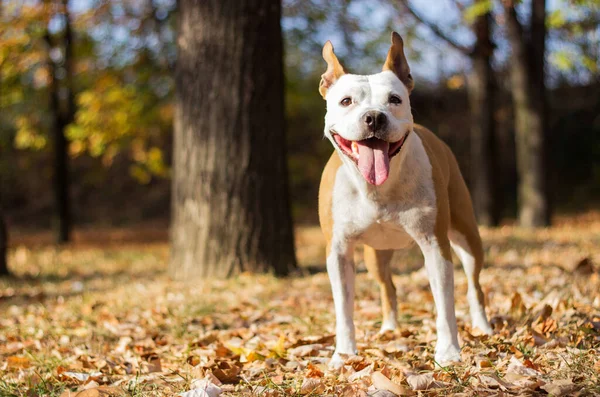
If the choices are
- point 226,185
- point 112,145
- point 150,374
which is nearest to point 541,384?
point 150,374

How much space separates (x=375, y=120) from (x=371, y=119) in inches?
0.7

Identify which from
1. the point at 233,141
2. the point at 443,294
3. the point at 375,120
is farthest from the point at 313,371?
the point at 233,141

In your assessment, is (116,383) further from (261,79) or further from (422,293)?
(261,79)

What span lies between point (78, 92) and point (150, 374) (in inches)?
445

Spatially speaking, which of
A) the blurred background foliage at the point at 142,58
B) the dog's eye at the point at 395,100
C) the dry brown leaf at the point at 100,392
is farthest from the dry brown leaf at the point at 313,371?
the blurred background foliage at the point at 142,58

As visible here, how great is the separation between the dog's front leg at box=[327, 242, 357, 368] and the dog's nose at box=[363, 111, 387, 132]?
676 millimetres

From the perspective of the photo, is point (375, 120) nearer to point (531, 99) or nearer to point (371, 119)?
point (371, 119)

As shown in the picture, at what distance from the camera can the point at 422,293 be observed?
5.10 metres

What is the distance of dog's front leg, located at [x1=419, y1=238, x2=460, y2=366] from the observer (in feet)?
10.1

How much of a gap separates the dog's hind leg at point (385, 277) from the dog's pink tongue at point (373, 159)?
1.07 meters

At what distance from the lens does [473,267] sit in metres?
3.65

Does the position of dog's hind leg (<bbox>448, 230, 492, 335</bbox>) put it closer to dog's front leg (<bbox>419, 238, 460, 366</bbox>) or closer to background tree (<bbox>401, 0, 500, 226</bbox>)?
dog's front leg (<bbox>419, 238, 460, 366</bbox>)

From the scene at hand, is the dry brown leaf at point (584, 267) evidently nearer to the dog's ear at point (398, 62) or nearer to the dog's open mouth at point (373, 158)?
the dog's ear at point (398, 62)

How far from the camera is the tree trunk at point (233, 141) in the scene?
19.6ft
